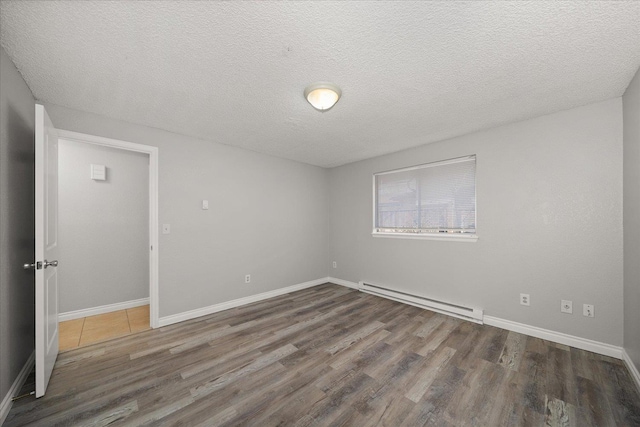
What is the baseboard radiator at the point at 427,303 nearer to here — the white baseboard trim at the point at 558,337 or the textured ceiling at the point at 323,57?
the white baseboard trim at the point at 558,337

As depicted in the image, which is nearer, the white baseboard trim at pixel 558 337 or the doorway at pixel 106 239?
the white baseboard trim at pixel 558 337

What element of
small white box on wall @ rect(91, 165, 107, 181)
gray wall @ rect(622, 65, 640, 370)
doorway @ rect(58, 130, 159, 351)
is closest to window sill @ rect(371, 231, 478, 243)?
gray wall @ rect(622, 65, 640, 370)

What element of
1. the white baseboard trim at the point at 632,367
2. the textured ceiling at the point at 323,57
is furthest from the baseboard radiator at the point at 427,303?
the textured ceiling at the point at 323,57

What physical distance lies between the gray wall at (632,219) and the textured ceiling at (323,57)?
0.76ft

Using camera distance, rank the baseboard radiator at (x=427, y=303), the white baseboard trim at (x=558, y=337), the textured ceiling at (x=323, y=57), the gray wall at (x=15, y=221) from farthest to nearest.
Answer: the baseboard radiator at (x=427, y=303) < the white baseboard trim at (x=558, y=337) < the gray wall at (x=15, y=221) < the textured ceiling at (x=323, y=57)

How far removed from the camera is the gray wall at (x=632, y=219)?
1.89m

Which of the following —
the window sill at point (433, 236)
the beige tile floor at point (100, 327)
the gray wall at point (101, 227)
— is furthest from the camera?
the gray wall at point (101, 227)

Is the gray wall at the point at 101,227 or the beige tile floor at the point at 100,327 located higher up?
the gray wall at the point at 101,227

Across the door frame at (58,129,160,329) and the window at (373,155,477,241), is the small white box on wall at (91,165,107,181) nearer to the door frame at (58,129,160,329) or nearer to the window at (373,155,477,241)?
the door frame at (58,129,160,329)

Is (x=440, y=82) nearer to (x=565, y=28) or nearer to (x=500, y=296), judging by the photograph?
(x=565, y=28)

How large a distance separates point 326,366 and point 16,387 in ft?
7.59

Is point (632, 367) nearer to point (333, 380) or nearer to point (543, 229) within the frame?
point (543, 229)

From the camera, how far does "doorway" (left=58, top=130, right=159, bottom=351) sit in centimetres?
296

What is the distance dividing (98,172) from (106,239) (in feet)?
3.15
